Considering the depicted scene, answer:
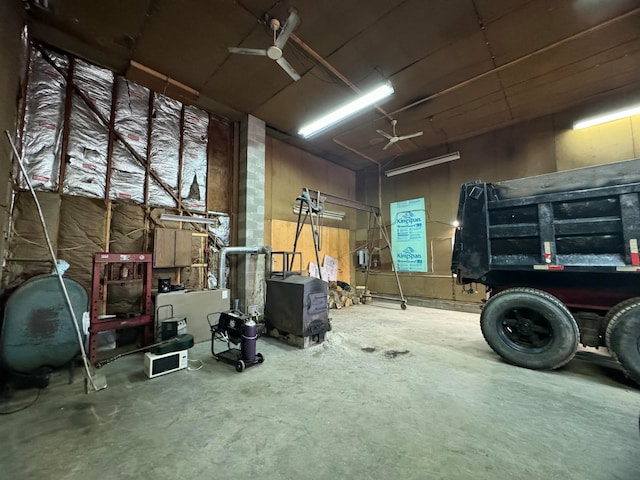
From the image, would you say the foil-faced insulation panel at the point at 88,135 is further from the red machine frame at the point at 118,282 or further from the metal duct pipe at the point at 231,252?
the metal duct pipe at the point at 231,252

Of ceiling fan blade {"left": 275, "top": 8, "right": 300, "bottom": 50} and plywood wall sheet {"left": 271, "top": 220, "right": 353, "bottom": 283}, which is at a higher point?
ceiling fan blade {"left": 275, "top": 8, "right": 300, "bottom": 50}

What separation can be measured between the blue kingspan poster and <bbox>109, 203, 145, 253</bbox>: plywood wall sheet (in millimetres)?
6141

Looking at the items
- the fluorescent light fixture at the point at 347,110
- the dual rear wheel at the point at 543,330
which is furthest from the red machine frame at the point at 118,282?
the dual rear wheel at the point at 543,330

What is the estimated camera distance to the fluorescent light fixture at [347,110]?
425 cm

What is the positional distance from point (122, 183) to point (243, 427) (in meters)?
3.96

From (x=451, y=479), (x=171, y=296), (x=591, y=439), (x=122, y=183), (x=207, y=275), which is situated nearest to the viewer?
(x=451, y=479)

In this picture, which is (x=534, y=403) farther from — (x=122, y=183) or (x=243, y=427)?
(x=122, y=183)

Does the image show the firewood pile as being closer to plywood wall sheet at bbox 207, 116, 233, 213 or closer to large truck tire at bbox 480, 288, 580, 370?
plywood wall sheet at bbox 207, 116, 233, 213

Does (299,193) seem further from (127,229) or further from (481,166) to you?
(481,166)

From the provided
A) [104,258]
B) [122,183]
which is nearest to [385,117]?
[122,183]

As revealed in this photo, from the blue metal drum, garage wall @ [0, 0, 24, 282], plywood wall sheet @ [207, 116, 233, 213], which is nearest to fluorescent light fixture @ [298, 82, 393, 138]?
plywood wall sheet @ [207, 116, 233, 213]

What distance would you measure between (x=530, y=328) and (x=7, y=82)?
6.28m

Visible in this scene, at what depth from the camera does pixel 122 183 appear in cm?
396

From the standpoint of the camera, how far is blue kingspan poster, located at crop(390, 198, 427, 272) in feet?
22.9
